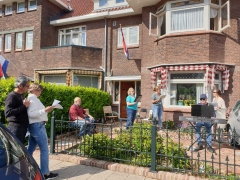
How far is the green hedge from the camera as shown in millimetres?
5878

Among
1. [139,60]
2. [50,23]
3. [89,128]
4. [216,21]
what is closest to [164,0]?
[216,21]

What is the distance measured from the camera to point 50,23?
47.2 ft

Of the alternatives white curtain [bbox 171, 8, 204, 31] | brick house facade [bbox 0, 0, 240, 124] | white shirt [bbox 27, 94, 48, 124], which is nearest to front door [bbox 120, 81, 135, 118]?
brick house facade [bbox 0, 0, 240, 124]

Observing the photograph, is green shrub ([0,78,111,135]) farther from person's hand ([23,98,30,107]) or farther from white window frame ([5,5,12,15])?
white window frame ([5,5,12,15])

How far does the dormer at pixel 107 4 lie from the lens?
1348 centimetres

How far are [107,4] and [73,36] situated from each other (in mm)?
3300

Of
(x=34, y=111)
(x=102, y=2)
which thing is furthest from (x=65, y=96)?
(x=102, y=2)

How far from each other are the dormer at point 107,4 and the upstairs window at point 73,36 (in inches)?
73.6

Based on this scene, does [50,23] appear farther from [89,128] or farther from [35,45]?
[89,128]

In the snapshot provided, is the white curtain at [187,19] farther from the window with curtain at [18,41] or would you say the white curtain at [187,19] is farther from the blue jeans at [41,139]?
the window with curtain at [18,41]

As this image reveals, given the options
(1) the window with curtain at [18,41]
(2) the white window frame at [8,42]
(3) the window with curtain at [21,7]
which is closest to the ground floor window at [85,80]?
(1) the window with curtain at [18,41]

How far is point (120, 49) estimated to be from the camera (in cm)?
1293

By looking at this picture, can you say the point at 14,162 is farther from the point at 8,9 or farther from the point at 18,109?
the point at 8,9

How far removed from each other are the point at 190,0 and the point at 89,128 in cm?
764
